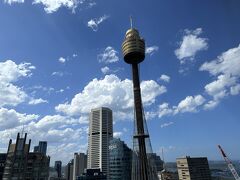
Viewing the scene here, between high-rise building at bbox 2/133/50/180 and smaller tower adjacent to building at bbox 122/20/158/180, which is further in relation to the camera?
high-rise building at bbox 2/133/50/180

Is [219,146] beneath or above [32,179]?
above

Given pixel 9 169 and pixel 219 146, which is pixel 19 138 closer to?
pixel 9 169

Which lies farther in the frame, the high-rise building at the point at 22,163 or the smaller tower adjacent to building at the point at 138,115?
the high-rise building at the point at 22,163

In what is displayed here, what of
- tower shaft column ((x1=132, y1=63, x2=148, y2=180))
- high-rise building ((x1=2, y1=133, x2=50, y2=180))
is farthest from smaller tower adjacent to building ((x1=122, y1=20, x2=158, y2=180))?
high-rise building ((x1=2, y1=133, x2=50, y2=180))

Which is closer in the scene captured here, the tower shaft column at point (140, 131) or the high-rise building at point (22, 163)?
the tower shaft column at point (140, 131)

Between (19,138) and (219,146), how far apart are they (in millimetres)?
153634

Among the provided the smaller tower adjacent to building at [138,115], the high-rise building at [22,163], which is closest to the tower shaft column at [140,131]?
the smaller tower adjacent to building at [138,115]

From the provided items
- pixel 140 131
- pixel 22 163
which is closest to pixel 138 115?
pixel 140 131

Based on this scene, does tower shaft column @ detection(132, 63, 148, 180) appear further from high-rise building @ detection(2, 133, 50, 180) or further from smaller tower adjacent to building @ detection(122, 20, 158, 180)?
high-rise building @ detection(2, 133, 50, 180)

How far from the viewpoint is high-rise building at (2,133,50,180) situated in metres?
134

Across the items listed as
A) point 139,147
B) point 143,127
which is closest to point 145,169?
point 139,147

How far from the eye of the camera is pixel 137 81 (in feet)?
397

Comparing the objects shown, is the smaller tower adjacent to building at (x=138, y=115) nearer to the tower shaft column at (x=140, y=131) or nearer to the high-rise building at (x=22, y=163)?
the tower shaft column at (x=140, y=131)

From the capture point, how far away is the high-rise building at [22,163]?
134 meters
